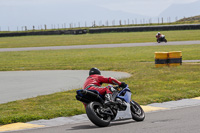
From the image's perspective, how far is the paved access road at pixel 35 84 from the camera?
1596 cm

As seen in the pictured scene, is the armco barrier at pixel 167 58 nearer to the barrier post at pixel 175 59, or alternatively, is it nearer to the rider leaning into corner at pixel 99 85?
the barrier post at pixel 175 59

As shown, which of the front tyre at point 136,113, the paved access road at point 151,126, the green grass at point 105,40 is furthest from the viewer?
the green grass at point 105,40

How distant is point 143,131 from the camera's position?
895 centimetres

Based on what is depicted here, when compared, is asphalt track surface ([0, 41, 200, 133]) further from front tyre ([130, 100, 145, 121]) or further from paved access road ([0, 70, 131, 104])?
paved access road ([0, 70, 131, 104])

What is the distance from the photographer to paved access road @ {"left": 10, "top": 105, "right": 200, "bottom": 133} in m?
9.04

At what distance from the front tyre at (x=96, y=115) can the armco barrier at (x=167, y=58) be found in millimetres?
14478

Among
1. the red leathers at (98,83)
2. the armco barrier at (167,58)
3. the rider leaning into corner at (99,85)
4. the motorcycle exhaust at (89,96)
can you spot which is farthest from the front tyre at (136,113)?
the armco barrier at (167,58)

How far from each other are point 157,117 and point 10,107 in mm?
4489

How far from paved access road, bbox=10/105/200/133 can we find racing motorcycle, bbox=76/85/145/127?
174mm

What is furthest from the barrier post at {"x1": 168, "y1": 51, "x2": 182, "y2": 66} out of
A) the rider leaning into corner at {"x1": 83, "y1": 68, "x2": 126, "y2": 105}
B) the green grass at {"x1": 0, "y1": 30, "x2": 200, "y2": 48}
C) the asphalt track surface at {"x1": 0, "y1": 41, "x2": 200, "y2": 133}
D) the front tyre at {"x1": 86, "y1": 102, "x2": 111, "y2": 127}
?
the green grass at {"x1": 0, "y1": 30, "x2": 200, "y2": 48}

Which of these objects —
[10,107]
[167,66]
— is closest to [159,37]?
[167,66]

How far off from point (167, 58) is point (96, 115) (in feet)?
49.2

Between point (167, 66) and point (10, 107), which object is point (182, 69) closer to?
point (167, 66)

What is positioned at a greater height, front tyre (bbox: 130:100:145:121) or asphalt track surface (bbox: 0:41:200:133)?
front tyre (bbox: 130:100:145:121)
